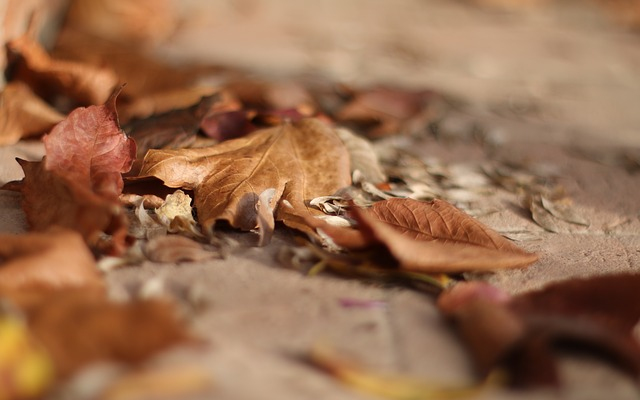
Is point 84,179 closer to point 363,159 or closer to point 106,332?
point 106,332

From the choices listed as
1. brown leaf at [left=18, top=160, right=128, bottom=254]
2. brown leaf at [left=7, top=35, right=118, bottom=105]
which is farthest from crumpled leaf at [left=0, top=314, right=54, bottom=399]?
brown leaf at [left=7, top=35, right=118, bottom=105]

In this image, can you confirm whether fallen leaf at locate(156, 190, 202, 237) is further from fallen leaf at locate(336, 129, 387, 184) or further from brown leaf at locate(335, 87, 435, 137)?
brown leaf at locate(335, 87, 435, 137)

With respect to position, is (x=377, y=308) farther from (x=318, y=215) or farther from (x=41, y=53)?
(x=41, y=53)

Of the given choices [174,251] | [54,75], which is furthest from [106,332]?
[54,75]

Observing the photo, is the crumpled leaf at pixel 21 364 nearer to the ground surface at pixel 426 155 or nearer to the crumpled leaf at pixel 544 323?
the ground surface at pixel 426 155

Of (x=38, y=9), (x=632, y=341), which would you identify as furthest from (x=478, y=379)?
(x=38, y=9)

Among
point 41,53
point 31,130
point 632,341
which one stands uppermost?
point 632,341
